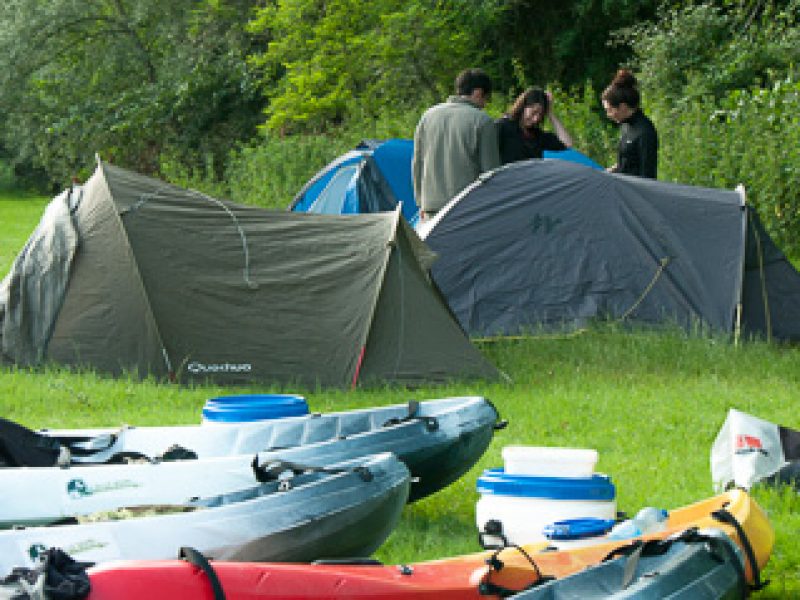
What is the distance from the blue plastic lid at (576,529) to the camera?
3893 mm

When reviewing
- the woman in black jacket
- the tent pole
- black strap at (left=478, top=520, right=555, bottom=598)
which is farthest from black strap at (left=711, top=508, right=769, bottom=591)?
the woman in black jacket

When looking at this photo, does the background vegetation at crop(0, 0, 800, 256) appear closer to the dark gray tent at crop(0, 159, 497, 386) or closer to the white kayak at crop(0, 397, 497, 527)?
the dark gray tent at crop(0, 159, 497, 386)

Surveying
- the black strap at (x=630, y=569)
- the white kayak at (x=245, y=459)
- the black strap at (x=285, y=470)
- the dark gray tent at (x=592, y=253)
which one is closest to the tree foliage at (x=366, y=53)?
the dark gray tent at (x=592, y=253)

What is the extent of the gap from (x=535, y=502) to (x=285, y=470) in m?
0.75

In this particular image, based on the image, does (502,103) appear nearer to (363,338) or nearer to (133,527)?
(363,338)

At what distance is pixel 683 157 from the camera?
12977 mm

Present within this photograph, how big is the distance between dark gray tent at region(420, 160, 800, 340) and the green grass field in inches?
11.1

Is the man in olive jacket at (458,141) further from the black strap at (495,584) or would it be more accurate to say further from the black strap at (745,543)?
the black strap at (495,584)

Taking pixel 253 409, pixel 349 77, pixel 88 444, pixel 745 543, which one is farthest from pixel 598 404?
pixel 349 77

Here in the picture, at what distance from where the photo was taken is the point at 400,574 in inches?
137

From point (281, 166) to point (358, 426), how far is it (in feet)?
47.3

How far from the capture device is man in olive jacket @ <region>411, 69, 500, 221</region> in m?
9.31

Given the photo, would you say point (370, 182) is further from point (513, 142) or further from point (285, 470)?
point (285, 470)

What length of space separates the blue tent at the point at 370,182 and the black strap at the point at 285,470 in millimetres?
7694
